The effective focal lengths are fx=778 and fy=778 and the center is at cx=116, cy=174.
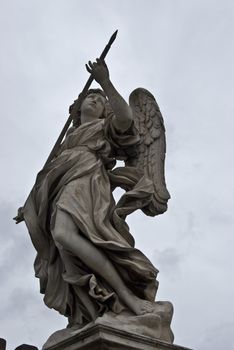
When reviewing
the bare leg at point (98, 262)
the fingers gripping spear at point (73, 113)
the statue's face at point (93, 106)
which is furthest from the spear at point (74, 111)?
the bare leg at point (98, 262)

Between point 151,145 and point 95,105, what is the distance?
2.62ft

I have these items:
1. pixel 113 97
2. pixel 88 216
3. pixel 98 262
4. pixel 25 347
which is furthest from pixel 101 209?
pixel 25 347

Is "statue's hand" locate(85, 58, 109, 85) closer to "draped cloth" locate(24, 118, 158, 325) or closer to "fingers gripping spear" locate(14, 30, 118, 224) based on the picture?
"fingers gripping spear" locate(14, 30, 118, 224)

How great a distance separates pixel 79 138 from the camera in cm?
848

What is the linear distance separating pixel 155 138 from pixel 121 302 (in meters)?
2.09

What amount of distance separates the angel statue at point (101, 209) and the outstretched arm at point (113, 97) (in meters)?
0.01

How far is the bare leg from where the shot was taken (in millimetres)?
7414

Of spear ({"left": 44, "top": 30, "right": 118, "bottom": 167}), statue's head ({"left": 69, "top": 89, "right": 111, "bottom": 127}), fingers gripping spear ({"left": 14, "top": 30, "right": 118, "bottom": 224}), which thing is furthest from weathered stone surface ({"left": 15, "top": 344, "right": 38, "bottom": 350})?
statue's head ({"left": 69, "top": 89, "right": 111, "bottom": 127})

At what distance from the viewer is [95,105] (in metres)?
8.82

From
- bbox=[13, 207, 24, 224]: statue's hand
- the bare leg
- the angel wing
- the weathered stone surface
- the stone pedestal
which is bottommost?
the stone pedestal

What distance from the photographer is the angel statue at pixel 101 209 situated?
7.45 meters

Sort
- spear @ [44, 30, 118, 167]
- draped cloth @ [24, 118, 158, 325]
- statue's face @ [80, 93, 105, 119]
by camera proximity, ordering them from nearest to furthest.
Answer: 1. draped cloth @ [24, 118, 158, 325]
2. spear @ [44, 30, 118, 167]
3. statue's face @ [80, 93, 105, 119]

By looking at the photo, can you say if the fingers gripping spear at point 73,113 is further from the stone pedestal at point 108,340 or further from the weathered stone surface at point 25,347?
the weathered stone surface at point 25,347

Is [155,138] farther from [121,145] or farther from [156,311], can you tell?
[156,311]
